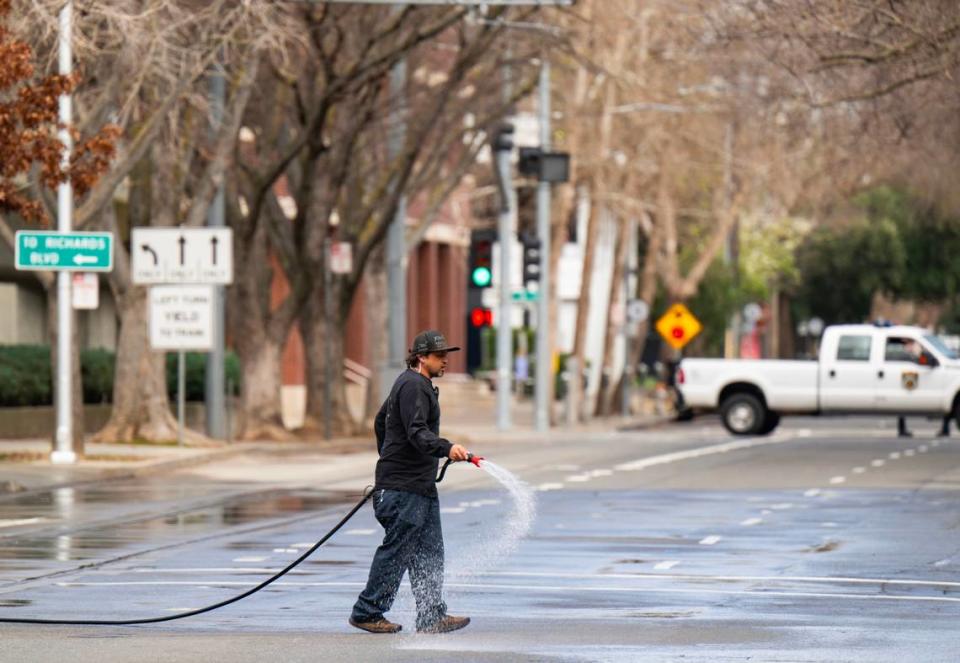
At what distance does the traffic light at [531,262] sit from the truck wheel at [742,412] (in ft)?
14.9

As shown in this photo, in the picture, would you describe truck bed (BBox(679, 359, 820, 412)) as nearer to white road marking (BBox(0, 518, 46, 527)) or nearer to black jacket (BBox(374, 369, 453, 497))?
white road marking (BBox(0, 518, 46, 527))

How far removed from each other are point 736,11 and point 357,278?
11189mm

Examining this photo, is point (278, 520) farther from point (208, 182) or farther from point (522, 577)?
point (208, 182)

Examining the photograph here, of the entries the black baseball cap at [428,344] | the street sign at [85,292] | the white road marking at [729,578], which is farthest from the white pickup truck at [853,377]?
the black baseball cap at [428,344]

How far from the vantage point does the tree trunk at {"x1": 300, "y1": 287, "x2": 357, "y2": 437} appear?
131 feet

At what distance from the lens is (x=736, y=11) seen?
31469 mm

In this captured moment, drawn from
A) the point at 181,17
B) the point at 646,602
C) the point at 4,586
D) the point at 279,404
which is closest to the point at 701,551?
the point at 646,602

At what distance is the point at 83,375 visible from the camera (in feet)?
137

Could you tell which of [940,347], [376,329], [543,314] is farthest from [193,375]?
[940,347]

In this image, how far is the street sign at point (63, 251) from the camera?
96.7ft

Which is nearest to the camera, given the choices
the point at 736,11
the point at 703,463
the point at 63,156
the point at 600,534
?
the point at 600,534

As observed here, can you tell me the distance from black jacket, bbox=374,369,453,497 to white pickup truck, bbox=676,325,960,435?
2981 centimetres

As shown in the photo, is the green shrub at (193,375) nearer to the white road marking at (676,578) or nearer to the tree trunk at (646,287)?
the tree trunk at (646,287)

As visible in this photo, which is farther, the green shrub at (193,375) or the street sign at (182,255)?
the green shrub at (193,375)
